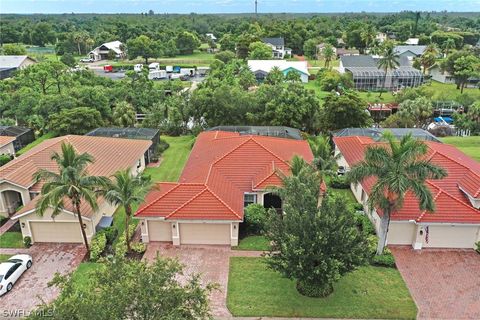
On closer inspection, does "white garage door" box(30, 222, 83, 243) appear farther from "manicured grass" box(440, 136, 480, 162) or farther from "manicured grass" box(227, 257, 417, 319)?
"manicured grass" box(440, 136, 480, 162)

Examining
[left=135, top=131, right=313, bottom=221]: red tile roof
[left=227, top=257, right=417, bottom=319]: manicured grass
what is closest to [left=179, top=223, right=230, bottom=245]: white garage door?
[left=135, top=131, right=313, bottom=221]: red tile roof

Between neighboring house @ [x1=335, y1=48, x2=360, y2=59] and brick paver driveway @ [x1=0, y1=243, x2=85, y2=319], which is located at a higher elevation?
neighboring house @ [x1=335, y1=48, x2=360, y2=59]

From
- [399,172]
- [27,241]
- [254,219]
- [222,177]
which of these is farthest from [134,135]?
[399,172]

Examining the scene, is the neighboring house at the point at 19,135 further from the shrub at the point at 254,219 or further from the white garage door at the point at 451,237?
the white garage door at the point at 451,237

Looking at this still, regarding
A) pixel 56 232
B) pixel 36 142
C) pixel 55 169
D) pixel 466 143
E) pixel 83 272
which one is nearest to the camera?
pixel 83 272

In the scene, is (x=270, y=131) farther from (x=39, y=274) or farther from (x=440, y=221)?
(x=39, y=274)

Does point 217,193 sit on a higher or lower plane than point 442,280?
higher

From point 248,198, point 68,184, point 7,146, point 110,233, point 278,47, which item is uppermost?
point 68,184
